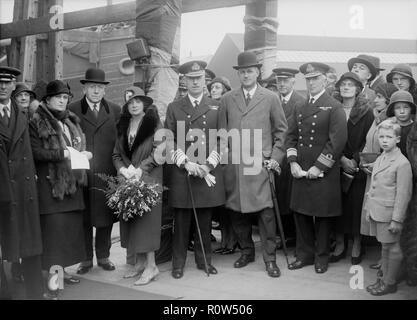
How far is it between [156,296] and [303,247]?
5.41ft

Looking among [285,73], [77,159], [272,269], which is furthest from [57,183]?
[285,73]

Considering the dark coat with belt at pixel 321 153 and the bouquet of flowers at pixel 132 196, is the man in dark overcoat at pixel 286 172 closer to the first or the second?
the dark coat with belt at pixel 321 153

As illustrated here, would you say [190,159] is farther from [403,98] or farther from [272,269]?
[403,98]

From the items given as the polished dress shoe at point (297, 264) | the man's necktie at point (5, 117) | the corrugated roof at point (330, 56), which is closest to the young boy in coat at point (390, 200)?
the polished dress shoe at point (297, 264)

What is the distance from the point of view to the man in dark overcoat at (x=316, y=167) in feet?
16.5

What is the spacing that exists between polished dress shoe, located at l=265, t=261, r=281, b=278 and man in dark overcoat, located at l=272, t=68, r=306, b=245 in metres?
1.03

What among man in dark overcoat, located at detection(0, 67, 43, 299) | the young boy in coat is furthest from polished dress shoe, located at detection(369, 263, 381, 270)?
man in dark overcoat, located at detection(0, 67, 43, 299)

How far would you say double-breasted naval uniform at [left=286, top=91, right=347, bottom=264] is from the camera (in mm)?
5005

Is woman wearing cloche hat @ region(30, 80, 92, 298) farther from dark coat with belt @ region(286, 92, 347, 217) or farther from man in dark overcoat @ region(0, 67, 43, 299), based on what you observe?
dark coat with belt @ region(286, 92, 347, 217)

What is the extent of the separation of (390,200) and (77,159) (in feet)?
8.95

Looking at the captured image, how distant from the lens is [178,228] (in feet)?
16.9

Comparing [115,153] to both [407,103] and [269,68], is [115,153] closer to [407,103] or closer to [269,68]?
[407,103]

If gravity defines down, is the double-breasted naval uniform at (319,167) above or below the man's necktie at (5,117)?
below
